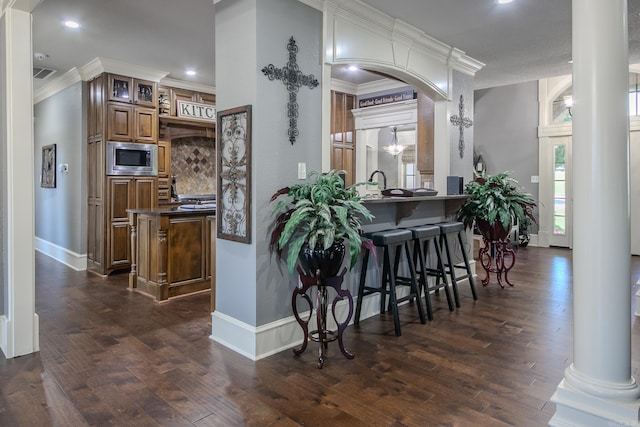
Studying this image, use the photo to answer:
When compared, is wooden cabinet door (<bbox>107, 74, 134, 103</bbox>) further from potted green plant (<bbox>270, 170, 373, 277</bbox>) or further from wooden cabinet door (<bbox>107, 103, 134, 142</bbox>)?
potted green plant (<bbox>270, 170, 373, 277</bbox>)

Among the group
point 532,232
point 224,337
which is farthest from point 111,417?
point 532,232

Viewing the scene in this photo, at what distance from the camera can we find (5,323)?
295cm

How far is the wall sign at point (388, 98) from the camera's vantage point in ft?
21.2

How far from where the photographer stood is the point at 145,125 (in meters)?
5.86

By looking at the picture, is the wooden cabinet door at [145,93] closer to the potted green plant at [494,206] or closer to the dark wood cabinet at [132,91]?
the dark wood cabinet at [132,91]

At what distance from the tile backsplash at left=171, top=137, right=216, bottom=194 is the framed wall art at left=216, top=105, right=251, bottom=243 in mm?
4155

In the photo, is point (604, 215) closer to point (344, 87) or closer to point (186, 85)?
point (344, 87)

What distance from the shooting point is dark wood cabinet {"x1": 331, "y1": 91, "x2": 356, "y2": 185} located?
22.5 feet

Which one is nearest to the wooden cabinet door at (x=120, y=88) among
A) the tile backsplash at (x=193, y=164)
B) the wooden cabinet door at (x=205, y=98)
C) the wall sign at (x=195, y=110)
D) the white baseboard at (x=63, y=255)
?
the wall sign at (x=195, y=110)

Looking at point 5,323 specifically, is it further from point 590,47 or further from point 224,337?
point 590,47

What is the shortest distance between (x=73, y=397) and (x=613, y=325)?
2.66 m

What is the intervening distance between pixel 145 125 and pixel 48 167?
88.9 inches

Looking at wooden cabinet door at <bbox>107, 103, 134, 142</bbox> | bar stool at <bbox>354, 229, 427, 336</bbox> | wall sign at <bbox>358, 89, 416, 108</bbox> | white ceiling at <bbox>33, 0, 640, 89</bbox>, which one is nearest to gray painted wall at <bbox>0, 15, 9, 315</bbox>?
white ceiling at <bbox>33, 0, 640, 89</bbox>

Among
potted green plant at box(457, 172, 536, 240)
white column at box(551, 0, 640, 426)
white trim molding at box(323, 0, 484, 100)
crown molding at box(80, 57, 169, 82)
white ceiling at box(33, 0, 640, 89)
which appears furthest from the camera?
crown molding at box(80, 57, 169, 82)
